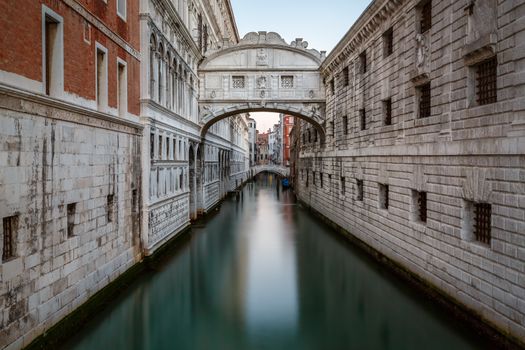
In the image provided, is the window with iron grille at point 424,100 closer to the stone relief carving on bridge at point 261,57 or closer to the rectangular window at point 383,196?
the rectangular window at point 383,196

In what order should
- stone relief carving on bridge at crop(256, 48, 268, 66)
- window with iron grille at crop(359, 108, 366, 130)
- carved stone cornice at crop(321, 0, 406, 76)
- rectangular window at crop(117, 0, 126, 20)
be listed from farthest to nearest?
stone relief carving on bridge at crop(256, 48, 268, 66), window with iron grille at crop(359, 108, 366, 130), carved stone cornice at crop(321, 0, 406, 76), rectangular window at crop(117, 0, 126, 20)

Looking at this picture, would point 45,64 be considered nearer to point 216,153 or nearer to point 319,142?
point 319,142

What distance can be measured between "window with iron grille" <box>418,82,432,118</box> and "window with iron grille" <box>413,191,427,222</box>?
79.2 inches

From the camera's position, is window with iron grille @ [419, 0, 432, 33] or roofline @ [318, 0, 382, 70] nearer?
window with iron grille @ [419, 0, 432, 33]

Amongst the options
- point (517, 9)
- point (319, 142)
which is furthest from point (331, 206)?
point (517, 9)

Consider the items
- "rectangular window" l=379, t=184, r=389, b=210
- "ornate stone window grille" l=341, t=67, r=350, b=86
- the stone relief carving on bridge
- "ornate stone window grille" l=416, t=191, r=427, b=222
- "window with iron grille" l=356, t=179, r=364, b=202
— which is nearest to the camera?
"ornate stone window grille" l=416, t=191, r=427, b=222

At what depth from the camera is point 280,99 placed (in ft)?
75.6

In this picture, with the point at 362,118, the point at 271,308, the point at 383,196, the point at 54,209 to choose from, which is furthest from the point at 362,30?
the point at 54,209

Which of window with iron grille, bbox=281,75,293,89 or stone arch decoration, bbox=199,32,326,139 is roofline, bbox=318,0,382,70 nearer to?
stone arch decoration, bbox=199,32,326,139

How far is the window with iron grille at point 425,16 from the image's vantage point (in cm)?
1085

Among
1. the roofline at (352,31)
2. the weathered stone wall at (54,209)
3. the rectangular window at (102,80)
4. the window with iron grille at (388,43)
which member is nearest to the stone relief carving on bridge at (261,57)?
the roofline at (352,31)

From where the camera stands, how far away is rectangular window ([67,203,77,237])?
8479 mm

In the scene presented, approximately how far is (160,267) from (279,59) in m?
13.5

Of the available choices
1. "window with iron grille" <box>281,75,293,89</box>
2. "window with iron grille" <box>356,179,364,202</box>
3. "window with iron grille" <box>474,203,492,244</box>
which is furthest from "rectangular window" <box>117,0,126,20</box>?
"window with iron grille" <box>281,75,293,89</box>
